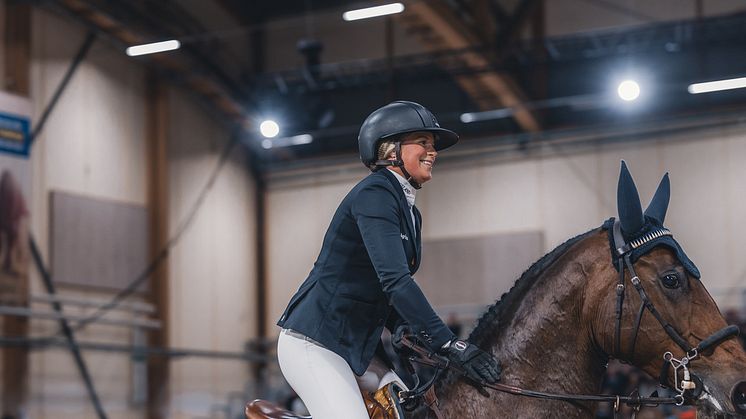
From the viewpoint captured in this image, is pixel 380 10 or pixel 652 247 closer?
pixel 652 247

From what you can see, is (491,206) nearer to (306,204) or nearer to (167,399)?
(306,204)

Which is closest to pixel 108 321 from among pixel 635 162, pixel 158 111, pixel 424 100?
pixel 158 111

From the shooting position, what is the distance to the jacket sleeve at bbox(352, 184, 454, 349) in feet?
11.6

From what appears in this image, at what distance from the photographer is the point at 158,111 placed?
20922mm

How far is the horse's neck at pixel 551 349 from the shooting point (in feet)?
12.2

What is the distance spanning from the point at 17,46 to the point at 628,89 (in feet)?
33.1

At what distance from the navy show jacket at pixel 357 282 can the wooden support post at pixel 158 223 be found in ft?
54.7

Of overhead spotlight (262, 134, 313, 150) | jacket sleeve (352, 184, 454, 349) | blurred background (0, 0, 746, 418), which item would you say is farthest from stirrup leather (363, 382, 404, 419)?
overhead spotlight (262, 134, 313, 150)

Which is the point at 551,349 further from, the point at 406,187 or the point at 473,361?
the point at 406,187

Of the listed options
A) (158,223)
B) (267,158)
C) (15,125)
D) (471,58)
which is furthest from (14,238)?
(471,58)

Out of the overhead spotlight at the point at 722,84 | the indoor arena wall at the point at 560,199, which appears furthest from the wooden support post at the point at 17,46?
the overhead spotlight at the point at 722,84

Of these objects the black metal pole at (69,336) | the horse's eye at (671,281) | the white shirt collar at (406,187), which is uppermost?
the white shirt collar at (406,187)

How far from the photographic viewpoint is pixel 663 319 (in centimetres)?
351

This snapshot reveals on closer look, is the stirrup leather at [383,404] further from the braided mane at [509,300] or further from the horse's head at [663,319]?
the horse's head at [663,319]
